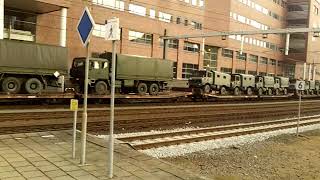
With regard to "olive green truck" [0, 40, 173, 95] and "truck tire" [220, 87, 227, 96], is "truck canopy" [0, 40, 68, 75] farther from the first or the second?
"truck tire" [220, 87, 227, 96]

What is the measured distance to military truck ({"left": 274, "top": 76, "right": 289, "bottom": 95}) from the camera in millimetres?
45812

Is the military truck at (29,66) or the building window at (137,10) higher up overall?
the building window at (137,10)

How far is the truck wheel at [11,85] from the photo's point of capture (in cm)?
2086

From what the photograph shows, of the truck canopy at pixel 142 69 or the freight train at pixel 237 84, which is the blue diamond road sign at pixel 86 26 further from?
the freight train at pixel 237 84

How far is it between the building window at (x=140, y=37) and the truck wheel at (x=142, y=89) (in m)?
18.7

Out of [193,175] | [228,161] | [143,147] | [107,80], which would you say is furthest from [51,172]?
[107,80]

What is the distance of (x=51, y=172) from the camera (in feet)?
24.3

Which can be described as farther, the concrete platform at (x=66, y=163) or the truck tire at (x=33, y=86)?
the truck tire at (x=33, y=86)

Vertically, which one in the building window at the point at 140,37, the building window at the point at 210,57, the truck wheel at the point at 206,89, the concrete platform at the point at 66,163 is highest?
the building window at the point at 140,37

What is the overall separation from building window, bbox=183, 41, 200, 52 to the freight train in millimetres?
14485

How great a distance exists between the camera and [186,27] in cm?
5488

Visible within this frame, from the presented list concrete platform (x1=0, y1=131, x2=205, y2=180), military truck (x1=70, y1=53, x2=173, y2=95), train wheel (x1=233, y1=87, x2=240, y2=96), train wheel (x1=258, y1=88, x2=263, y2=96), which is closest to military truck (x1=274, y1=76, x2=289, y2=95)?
train wheel (x1=258, y1=88, x2=263, y2=96)

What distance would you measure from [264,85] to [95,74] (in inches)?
981

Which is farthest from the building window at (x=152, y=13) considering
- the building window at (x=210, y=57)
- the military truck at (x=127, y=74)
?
the military truck at (x=127, y=74)
